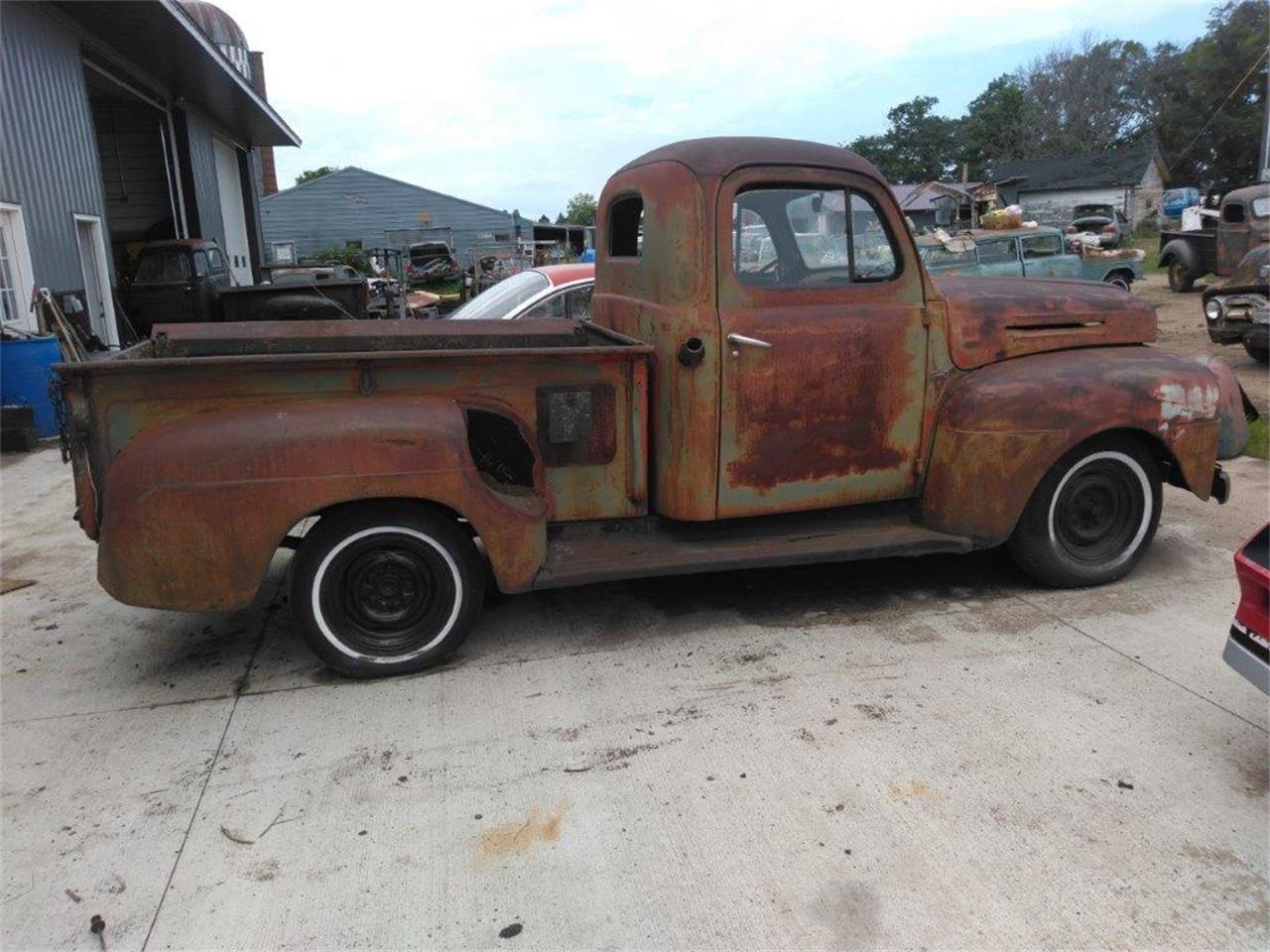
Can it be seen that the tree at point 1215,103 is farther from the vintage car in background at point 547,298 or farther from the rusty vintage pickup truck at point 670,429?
the rusty vintage pickup truck at point 670,429

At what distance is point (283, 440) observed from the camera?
3309 mm

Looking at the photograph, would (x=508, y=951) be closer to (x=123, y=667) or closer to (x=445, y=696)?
(x=445, y=696)

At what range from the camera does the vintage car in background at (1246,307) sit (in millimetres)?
9820

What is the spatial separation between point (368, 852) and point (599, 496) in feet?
5.84

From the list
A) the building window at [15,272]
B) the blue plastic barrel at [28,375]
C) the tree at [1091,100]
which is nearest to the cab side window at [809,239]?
the blue plastic barrel at [28,375]

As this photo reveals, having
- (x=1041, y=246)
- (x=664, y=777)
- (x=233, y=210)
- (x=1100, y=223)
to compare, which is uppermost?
(x=233, y=210)

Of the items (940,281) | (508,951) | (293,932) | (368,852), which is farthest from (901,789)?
(940,281)

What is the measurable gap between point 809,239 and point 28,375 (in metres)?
8.19

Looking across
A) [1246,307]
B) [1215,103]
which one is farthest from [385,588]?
[1215,103]

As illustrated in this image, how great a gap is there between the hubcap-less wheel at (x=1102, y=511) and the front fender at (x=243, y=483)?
278 centimetres

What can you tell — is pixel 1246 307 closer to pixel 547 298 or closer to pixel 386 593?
pixel 547 298

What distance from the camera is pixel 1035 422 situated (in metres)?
4.01

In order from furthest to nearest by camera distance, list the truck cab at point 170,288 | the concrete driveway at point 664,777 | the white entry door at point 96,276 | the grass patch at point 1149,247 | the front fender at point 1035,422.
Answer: the grass patch at point 1149,247 < the truck cab at point 170,288 < the white entry door at point 96,276 < the front fender at point 1035,422 < the concrete driveway at point 664,777

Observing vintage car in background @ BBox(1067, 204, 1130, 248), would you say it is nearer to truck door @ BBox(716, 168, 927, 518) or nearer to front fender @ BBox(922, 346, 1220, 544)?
front fender @ BBox(922, 346, 1220, 544)
